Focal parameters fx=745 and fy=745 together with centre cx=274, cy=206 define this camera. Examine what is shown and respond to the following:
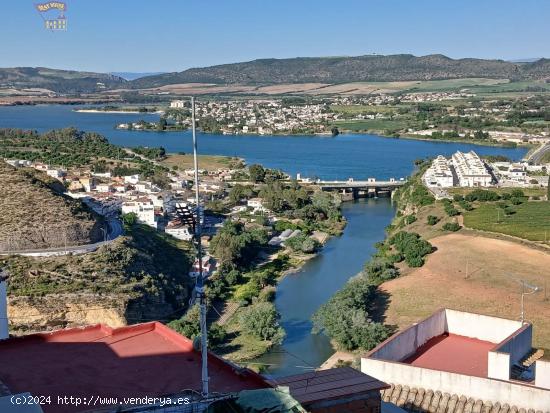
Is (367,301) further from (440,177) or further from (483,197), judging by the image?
(440,177)

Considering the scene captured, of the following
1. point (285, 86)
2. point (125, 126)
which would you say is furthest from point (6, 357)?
point (285, 86)

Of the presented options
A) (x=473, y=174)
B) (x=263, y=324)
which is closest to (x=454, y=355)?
(x=263, y=324)

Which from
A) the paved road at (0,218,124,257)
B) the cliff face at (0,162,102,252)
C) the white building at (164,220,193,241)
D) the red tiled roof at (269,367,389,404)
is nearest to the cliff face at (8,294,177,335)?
the paved road at (0,218,124,257)

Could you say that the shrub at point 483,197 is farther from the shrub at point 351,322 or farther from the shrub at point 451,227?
the shrub at point 351,322

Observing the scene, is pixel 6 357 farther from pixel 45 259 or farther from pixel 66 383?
pixel 45 259

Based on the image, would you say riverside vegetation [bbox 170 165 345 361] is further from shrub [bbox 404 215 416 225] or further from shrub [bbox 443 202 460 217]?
shrub [bbox 443 202 460 217]

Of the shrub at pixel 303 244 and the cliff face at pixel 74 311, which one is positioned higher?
the cliff face at pixel 74 311

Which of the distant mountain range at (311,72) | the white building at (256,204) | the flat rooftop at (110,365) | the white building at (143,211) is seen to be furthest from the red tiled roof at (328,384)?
the distant mountain range at (311,72)
